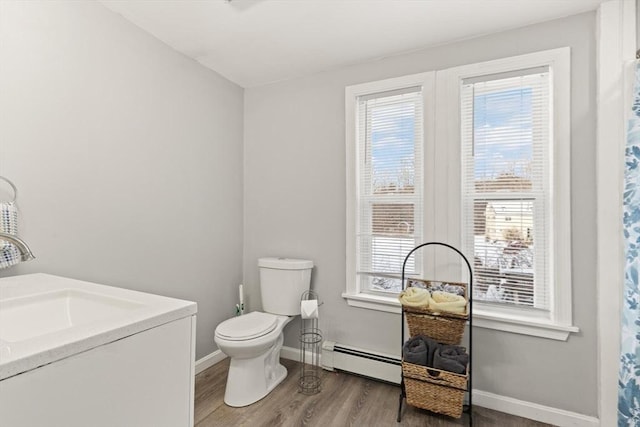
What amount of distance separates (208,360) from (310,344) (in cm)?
80

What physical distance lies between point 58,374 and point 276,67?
7.83 ft

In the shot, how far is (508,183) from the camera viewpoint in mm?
2018

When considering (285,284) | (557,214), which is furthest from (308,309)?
(557,214)

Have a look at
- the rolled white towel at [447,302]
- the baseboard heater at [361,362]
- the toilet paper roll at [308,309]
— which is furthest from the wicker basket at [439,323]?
the toilet paper roll at [308,309]

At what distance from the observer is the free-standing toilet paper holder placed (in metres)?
2.30

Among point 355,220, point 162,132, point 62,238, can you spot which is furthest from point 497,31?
point 62,238

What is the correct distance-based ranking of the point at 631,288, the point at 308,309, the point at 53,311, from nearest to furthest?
the point at 53,311
the point at 631,288
the point at 308,309

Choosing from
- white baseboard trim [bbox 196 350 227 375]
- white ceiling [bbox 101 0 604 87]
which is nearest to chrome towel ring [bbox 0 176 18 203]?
white ceiling [bbox 101 0 604 87]

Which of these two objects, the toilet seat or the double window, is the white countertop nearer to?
the toilet seat

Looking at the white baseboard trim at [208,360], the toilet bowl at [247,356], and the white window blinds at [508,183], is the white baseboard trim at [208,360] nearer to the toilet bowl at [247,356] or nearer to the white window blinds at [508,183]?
the toilet bowl at [247,356]

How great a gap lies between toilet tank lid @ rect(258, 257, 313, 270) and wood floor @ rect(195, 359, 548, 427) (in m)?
0.81

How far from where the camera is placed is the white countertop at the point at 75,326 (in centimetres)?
67

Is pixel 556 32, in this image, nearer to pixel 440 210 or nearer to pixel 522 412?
pixel 440 210

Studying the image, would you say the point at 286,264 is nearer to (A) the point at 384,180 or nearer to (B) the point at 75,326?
(A) the point at 384,180
